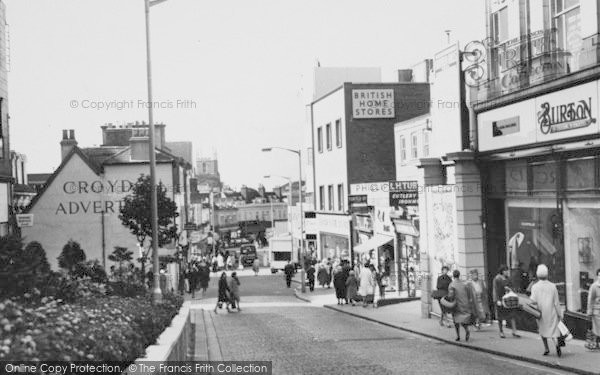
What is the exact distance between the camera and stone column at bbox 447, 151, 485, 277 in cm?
2139

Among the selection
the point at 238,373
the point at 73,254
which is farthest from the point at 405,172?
the point at 238,373

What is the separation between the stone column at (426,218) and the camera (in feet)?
75.9

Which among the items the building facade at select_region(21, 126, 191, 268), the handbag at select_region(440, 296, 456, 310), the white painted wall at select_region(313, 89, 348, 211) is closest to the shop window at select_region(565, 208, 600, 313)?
the handbag at select_region(440, 296, 456, 310)

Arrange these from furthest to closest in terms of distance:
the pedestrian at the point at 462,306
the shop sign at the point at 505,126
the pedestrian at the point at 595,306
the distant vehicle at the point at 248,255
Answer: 1. the distant vehicle at the point at 248,255
2. the shop sign at the point at 505,126
3. the pedestrian at the point at 462,306
4. the pedestrian at the point at 595,306

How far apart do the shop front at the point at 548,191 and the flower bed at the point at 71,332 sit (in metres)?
9.66

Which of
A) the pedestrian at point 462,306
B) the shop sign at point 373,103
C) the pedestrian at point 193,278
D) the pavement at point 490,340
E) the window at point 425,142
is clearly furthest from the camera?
the shop sign at point 373,103

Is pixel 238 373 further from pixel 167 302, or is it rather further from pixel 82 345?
pixel 82 345

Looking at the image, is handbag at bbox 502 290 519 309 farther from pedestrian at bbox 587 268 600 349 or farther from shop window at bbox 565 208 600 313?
pedestrian at bbox 587 268 600 349

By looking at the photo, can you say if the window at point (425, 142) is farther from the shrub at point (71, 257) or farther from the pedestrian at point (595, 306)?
the pedestrian at point (595, 306)

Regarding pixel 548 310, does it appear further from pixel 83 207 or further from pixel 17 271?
pixel 83 207

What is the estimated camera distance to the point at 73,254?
27828 millimetres

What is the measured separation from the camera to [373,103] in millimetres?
48844

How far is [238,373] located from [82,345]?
→ 6.58m

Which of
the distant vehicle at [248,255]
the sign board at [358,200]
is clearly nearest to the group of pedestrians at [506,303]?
the sign board at [358,200]
